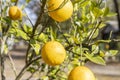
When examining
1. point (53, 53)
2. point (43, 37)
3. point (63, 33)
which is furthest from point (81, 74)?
point (43, 37)

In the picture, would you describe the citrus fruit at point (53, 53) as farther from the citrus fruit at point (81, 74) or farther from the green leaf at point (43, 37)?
the green leaf at point (43, 37)

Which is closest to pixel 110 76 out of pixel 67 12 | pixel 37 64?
pixel 37 64

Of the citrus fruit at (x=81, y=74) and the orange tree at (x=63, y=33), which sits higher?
the orange tree at (x=63, y=33)

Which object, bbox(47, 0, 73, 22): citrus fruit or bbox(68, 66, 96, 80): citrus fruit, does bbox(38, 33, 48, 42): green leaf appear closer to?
bbox(47, 0, 73, 22): citrus fruit

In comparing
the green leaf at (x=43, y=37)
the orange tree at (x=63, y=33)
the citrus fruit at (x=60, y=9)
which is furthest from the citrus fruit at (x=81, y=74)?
the green leaf at (x=43, y=37)

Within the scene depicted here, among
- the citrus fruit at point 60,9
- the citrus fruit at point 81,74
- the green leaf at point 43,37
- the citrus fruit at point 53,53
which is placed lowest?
the citrus fruit at point 81,74

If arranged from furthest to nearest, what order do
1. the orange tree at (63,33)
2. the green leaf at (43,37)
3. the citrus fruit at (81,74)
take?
the green leaf at (43,37), the orange tree at (63,33), the citrus fruit at (81,74)

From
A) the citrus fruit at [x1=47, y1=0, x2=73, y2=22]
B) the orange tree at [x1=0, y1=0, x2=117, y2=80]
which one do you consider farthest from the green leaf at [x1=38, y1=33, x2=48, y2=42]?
the citrus fruit at [x1=47, y1=0, x2=73, y2=22]

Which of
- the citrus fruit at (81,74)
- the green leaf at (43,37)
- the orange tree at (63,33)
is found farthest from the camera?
the green leaf at (43,37)

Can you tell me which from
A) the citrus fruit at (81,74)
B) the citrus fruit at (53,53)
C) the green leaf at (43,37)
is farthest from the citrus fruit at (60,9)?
the green leaf at (43,37)

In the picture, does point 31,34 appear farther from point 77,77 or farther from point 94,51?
point 77,77

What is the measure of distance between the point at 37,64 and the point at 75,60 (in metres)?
0.59

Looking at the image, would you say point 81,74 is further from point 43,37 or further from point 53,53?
point 43,37

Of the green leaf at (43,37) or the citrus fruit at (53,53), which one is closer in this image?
the citrus fruit at (53,53)
